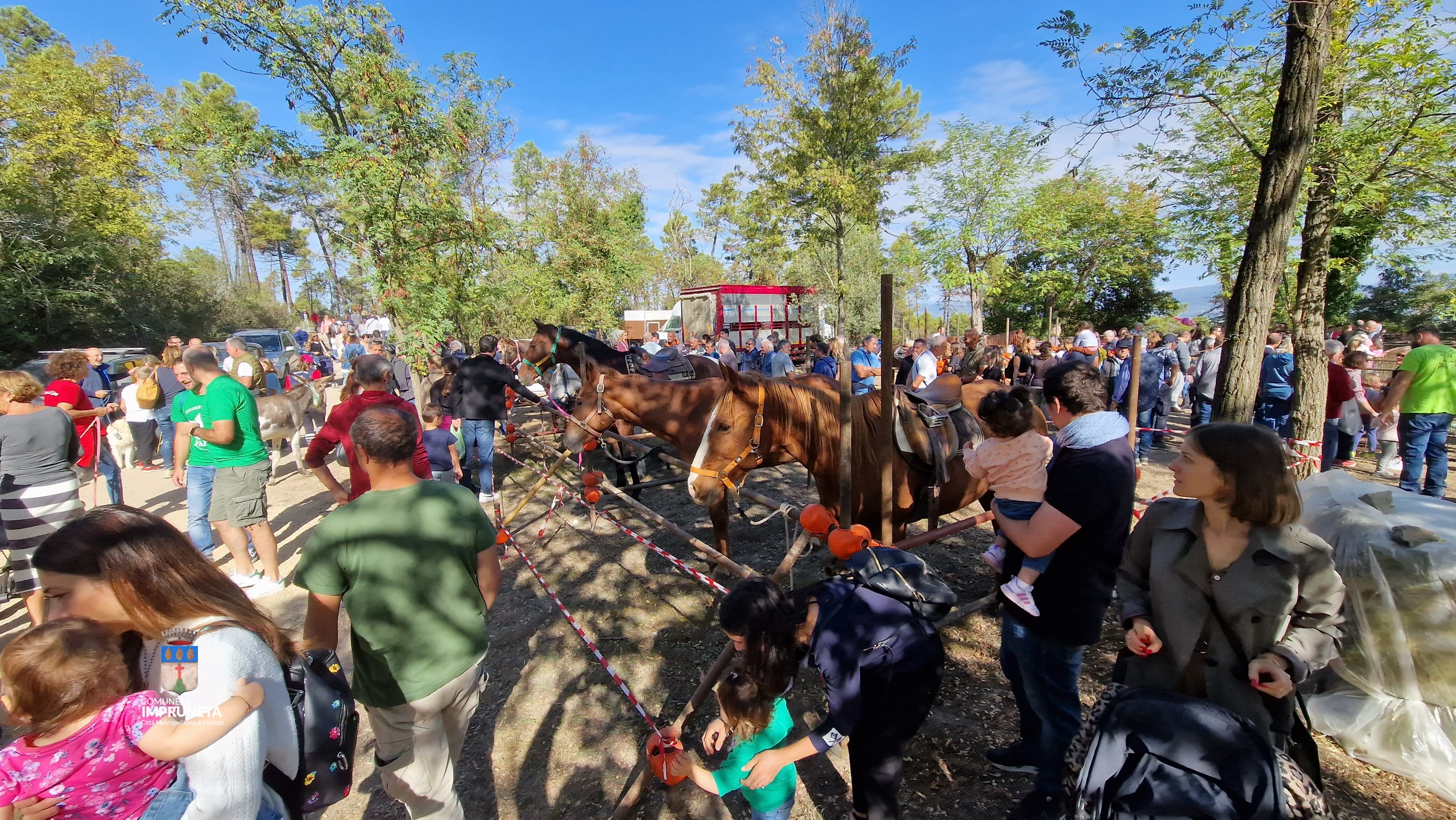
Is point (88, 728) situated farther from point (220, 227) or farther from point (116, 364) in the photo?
point (220, 227)

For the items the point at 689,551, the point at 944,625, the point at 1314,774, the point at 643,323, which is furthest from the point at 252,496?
the point at 643,323

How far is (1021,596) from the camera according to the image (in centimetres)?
234

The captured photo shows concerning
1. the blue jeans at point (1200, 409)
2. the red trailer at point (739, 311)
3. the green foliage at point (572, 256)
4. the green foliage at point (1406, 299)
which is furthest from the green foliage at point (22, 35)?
the green foliage at point (1406, 299)

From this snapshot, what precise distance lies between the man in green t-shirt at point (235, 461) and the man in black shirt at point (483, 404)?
2176 millimetres

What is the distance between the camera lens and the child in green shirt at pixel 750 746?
2037 millimetres

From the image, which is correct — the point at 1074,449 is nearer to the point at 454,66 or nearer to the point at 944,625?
the point at 944,625

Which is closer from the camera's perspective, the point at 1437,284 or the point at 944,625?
the point at 944,625

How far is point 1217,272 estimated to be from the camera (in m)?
14.3

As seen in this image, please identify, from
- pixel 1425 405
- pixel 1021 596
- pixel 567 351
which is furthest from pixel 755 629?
pixel 1425 405

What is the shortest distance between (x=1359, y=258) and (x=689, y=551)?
2134 centimetres

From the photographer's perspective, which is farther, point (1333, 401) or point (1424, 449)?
point (1333, 401)

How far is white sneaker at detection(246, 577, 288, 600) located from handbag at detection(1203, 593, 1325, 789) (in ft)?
22.3

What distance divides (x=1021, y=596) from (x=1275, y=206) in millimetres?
3772

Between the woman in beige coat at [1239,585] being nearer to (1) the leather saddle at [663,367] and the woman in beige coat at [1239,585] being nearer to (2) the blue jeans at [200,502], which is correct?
(1) the leather saddle at [663,367]
